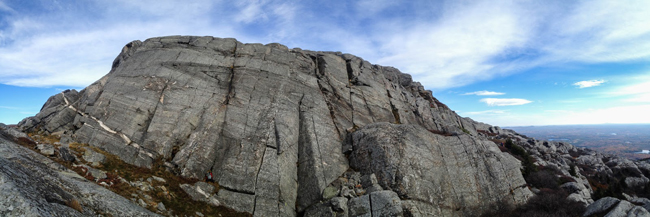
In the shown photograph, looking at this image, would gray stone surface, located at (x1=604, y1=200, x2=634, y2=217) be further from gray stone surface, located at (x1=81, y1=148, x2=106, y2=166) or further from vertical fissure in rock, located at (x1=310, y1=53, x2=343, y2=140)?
gray stone surface, located at (x1=81, y1=148, x2=106, y2=166)

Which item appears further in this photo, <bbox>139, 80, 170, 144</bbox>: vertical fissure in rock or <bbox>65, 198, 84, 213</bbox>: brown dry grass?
<bbox>139, 80, 170, 144</bbox>: vertical fissure in rock

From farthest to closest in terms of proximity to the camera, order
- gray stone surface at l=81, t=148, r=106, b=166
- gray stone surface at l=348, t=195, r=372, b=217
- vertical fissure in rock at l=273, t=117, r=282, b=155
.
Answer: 1. vertical fissure in rock at l=273, t=117, r=282, b=155
2. gray stone surface at l=348, t=195, r=372, b=217
3. gray stone surface at l=81, t=148, r=106, b=166

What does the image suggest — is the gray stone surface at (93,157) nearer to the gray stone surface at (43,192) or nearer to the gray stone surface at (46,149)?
the gray stone surface at (46,149)

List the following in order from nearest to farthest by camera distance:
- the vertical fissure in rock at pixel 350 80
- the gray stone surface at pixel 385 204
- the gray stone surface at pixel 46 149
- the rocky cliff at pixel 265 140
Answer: the gray stone surface at pixel 46 149 < the gray stone surface at pixel 385 204 < the rocky cliff at pixel 265 140 < the vertical fissure in rock at pixel 350 80

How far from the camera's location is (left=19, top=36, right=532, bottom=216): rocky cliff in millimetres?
27500

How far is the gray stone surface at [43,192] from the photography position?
10.4 meters

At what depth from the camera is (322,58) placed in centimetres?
5059

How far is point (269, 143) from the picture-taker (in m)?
31.2

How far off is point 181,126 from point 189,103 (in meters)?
3.66

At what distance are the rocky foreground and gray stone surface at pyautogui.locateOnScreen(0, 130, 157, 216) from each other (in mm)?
3246

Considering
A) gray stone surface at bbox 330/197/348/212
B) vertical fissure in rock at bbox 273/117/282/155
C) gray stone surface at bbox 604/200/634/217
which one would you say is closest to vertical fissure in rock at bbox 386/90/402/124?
vertical fissure in rock at bbox 273/117/282/155

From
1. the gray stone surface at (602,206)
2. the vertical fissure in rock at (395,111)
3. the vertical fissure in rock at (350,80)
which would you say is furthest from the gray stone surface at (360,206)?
the vertical fissure in rock at (395,111)

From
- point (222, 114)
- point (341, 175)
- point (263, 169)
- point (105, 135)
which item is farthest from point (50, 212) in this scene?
point (341, 175)

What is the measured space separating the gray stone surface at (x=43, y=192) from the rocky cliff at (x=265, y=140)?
769cm
